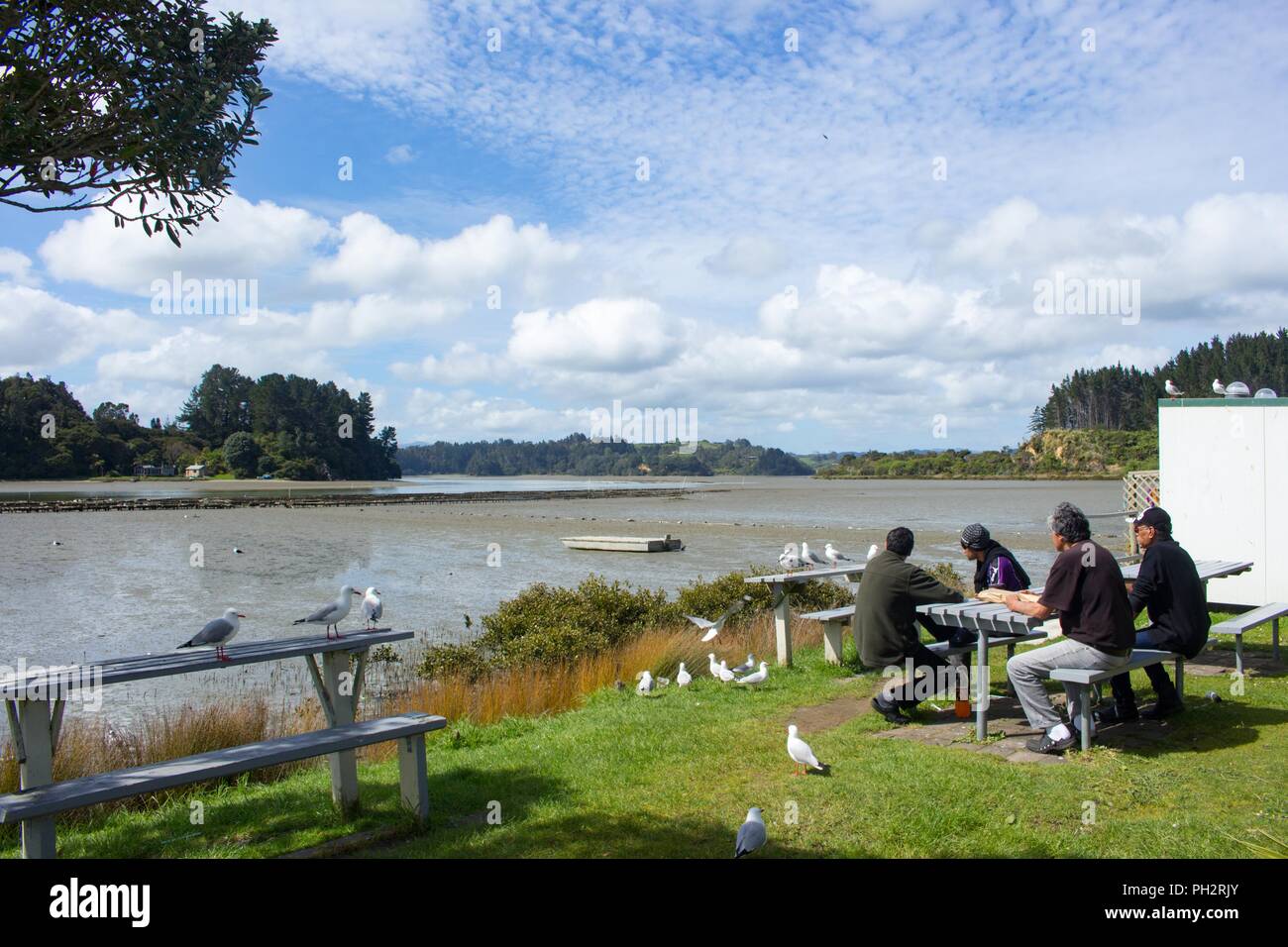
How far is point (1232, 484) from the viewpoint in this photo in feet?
38.7

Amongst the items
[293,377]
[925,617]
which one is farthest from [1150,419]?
[925,617]

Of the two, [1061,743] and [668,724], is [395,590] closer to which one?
[668,724]

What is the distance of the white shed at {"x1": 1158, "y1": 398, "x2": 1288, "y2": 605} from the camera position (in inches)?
449

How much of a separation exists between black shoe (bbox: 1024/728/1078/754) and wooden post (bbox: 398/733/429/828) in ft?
13.9

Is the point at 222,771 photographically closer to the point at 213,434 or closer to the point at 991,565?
the point at 991,565

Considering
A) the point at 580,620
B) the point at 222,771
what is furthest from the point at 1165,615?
the point at 580,620

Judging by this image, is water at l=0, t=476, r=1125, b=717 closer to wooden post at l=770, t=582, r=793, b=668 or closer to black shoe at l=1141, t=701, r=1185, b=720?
wooden post at l=770, t=582, r=793, b=668

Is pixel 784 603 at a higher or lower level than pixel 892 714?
higher

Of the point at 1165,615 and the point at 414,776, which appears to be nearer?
the point at 414,776

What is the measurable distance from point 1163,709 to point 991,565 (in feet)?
5.53

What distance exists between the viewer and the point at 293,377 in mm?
148125

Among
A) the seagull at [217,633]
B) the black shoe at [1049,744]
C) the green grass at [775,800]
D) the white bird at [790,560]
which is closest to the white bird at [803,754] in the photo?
the green grass at [775,800]

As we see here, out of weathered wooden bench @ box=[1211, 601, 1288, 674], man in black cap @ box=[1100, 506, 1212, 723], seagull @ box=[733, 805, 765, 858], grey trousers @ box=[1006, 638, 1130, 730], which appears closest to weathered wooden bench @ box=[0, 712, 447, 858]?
seagull @ box=[733, 805, 765, 858]
